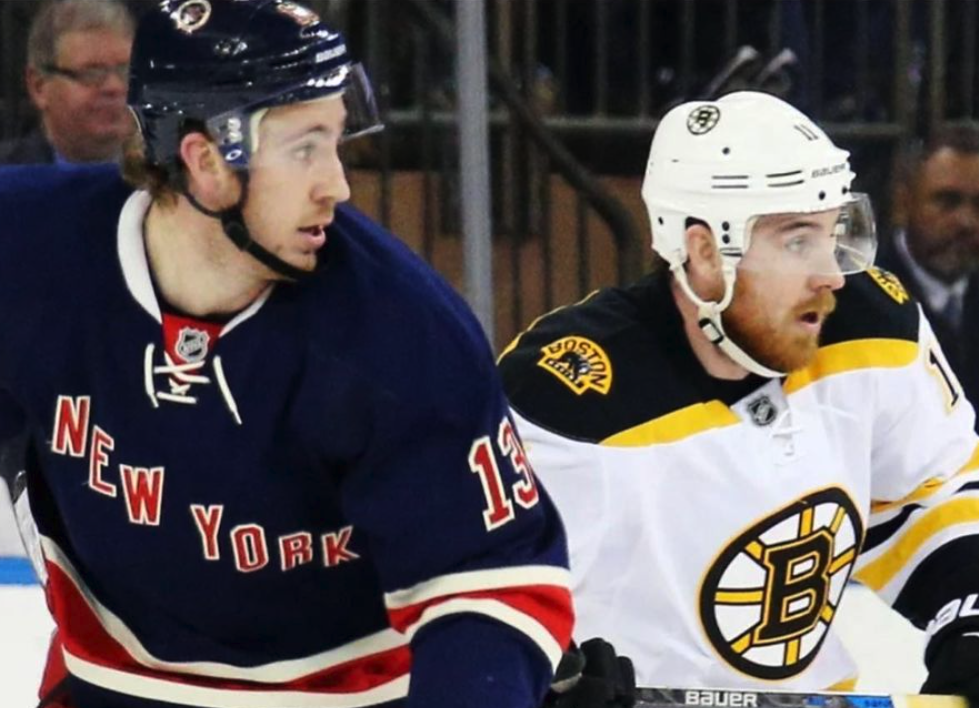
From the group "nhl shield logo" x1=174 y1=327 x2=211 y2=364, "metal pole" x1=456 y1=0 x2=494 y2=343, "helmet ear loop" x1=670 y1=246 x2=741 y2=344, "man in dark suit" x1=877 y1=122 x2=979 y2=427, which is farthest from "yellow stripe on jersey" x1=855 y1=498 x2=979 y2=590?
"man in dark suit" x1=877 y1=122 x2=979 y2=427

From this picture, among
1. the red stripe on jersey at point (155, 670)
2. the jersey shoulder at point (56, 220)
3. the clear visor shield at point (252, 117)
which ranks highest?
the clear visor shield at point (252, 117)

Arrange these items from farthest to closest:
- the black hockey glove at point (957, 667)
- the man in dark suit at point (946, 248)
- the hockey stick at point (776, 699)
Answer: the man in dark suit at point (946, 248) → the black hockey glove at point (957, 667) → the hockey stick at point (776, 699)

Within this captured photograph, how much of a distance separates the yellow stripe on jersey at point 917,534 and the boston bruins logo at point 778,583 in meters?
0.10

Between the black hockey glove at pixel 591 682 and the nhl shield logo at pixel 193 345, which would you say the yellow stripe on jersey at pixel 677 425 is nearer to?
the black hockey glove at pixel 591 682

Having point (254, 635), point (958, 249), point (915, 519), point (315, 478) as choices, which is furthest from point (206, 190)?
point (958, 249)

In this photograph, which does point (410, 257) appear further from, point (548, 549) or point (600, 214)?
point (600, 214)

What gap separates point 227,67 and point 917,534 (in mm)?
1170

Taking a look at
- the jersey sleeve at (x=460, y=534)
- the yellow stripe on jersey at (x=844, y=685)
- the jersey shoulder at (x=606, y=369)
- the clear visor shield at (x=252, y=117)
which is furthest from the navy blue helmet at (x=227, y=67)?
the yellow stripe on jersey at (x=844, y=685)

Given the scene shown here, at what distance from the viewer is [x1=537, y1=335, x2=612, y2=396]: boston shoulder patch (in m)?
2.51

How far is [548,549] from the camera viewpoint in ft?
5.98

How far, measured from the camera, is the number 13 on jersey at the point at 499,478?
1765mm

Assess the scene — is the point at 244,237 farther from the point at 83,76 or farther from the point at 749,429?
the point at 83,76

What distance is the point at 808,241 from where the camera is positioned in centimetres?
255

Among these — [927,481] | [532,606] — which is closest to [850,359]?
[927,481]
